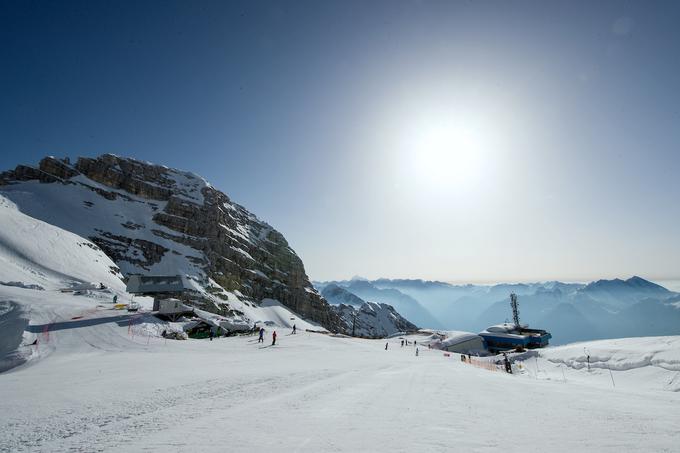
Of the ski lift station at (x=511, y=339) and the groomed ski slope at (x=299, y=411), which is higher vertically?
the groomed ski slope at (x=299, y=411)

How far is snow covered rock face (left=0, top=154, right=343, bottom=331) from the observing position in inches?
3610

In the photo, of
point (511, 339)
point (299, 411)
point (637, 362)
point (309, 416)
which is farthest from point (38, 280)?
point (511, 339)

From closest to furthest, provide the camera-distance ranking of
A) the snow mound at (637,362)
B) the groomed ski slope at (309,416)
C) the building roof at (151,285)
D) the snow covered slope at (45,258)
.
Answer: the groomed ski slope at (309,416) < the snow mound at (637,362) < the snow covered slope at (45,258) < the building roof at (151,285)

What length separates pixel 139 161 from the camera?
12850cm

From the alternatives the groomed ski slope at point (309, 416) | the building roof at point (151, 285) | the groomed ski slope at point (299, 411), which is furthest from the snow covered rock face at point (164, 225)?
the groomed ski slope at point (309, 416)

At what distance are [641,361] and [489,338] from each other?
227 ft

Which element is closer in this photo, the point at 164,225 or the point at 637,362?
the point at 637,362

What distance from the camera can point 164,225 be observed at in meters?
114

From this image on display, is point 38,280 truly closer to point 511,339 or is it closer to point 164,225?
point 164,225

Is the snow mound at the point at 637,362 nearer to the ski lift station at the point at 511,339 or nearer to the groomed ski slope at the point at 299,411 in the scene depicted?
the groomed ski slope at the point at 299,411

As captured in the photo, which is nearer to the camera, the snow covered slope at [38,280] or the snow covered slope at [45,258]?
the snow covered slope at [38,280]

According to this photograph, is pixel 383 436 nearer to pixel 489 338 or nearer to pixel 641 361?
pixel 641 361

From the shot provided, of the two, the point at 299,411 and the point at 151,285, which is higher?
the point at 151,285

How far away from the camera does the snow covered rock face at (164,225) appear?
91688 millimetres
